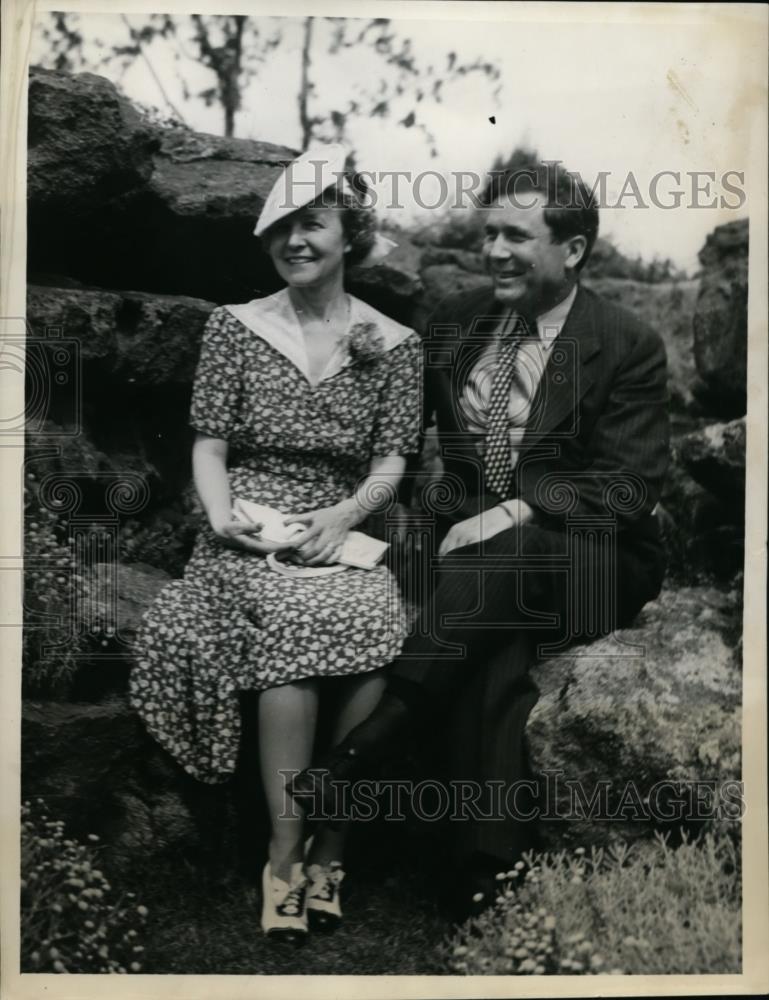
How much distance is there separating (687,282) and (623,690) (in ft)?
3.85

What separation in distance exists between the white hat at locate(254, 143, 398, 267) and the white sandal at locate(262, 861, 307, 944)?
1.78 metres

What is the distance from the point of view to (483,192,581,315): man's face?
3102 millimetres

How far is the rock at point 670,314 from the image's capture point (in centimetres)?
314

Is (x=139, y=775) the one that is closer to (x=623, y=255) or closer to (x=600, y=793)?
(x=600, y=793)

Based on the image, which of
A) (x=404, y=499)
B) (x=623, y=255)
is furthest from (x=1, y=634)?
(x=623, y=255)

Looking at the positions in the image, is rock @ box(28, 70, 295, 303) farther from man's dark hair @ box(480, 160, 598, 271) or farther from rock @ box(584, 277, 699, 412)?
rock @ box(584, 277, 699, 412)

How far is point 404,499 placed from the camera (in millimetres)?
3104

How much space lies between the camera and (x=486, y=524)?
121 inches

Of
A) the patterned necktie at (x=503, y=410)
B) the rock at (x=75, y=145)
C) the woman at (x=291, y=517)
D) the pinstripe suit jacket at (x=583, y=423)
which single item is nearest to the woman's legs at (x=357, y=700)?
the woman at (x=291, y=517)

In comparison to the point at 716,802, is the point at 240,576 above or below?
above

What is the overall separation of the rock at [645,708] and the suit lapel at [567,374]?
0.59 meters

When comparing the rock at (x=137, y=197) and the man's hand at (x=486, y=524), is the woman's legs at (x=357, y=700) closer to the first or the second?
the man's hand at (x=486, y=524)

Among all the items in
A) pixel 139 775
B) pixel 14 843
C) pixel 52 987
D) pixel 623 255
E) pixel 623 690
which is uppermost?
pixel 623 255

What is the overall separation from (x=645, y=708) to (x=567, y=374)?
947mm
